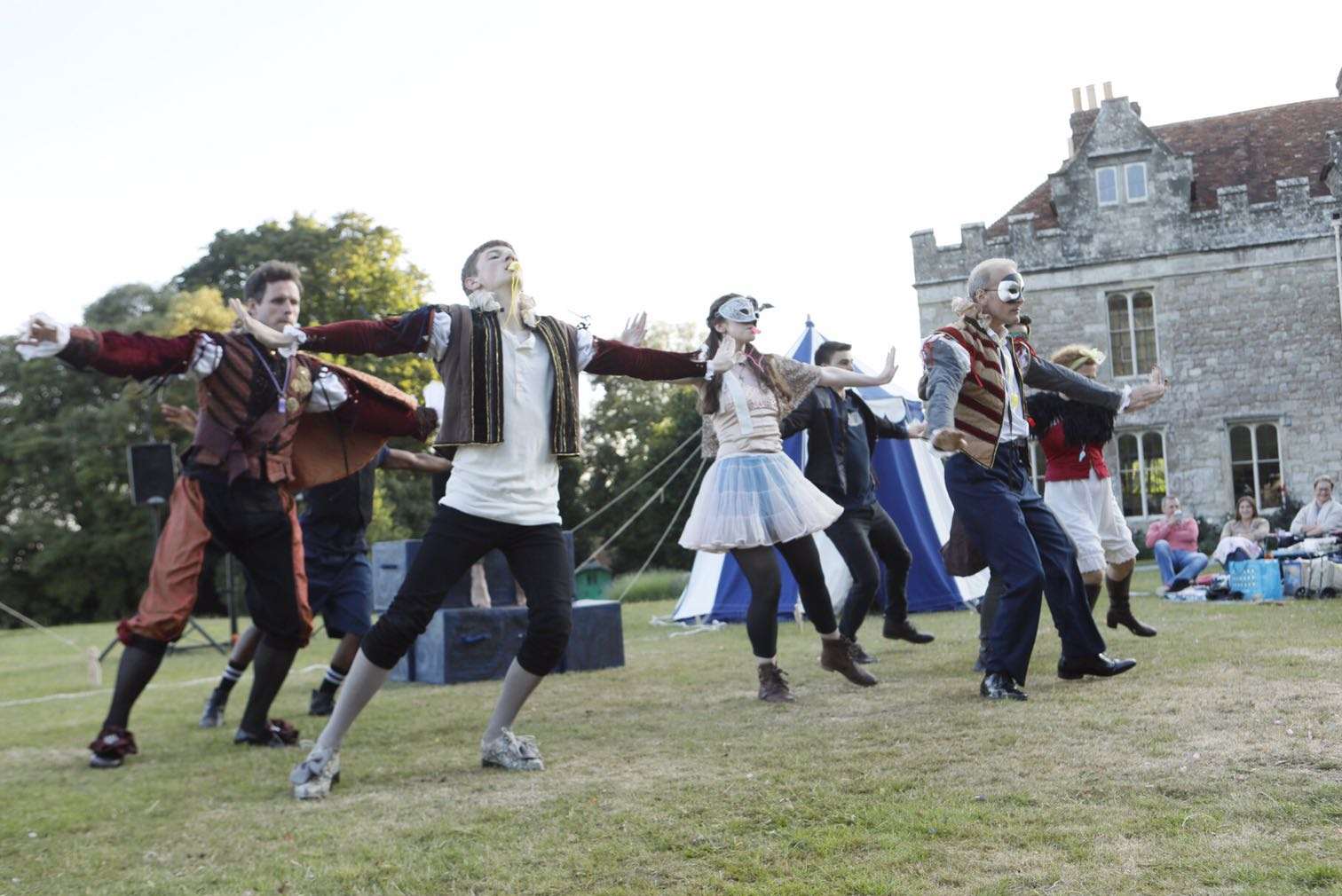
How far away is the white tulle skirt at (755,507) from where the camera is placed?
636 cm

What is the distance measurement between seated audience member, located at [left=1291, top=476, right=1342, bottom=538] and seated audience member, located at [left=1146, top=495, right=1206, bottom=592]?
1.07 metres

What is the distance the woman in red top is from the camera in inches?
301

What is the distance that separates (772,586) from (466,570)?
6.82 feet

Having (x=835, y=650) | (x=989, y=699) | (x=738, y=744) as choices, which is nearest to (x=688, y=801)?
(x=738, y=744)

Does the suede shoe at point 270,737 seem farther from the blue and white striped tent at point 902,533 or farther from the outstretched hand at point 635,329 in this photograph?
the blue and white striped tent at point 902,533

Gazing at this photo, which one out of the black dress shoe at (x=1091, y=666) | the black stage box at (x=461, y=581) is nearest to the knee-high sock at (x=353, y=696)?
the black dress shoe at (x=1091, y=666)

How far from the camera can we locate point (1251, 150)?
29062 mm

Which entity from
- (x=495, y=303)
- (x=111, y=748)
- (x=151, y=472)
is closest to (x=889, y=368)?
(x=495, y=303)

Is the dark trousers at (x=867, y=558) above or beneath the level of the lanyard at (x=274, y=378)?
beneath

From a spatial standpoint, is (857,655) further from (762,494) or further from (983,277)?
(983,277)

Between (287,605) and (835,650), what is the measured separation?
275 cm

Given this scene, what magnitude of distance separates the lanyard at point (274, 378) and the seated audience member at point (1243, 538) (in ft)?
34.8

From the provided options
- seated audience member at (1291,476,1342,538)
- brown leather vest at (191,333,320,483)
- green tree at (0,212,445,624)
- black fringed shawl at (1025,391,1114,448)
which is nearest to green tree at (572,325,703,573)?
green tree at (0,212,445,624)

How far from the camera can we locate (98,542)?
3778 centimetres
